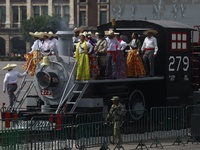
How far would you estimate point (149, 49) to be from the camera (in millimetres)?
22453

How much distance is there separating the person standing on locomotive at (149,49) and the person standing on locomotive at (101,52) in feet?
4.31

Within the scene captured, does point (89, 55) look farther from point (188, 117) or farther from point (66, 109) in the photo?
point (188, 117)

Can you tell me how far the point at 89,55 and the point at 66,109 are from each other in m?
1.46

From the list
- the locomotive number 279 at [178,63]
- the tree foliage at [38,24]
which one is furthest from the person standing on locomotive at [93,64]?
the tree foliage at [38,24]

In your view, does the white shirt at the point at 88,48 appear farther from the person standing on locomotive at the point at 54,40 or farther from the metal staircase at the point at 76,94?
the person standing on locomotive at the point at 54,40

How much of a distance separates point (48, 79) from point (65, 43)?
3.71ft

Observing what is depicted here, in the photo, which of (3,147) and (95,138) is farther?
(95,138)

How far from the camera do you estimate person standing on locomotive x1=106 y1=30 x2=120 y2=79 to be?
21.6 metres

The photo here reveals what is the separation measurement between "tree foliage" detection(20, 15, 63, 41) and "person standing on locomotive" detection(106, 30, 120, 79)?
82717 millimetres

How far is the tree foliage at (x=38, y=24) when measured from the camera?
109m

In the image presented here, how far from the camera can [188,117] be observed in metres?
20.4

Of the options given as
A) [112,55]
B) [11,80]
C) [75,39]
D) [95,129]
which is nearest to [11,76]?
[11,80]

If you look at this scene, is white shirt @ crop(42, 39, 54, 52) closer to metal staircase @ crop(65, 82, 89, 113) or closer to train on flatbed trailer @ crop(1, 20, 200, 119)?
train on flatbed trailer @ crop(1, 20, 200, 119)

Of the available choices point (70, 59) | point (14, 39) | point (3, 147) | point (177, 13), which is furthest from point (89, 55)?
point (14, 39)
